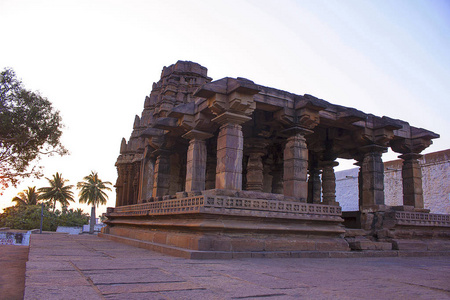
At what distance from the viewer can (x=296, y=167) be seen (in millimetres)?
9344

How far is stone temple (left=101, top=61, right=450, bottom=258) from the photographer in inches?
292

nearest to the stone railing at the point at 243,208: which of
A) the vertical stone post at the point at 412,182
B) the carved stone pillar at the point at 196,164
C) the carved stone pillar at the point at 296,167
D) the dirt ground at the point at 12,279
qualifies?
the carved stone pillar at the point at 296,167

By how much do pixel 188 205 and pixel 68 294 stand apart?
4.95 metres

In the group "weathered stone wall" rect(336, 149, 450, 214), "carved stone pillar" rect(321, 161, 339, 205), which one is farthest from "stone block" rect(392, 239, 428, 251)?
"weathered stone wall" rect(336, 149, 450, 214)

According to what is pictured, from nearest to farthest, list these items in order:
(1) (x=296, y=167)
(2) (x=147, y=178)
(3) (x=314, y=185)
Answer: (1) (x=296, y=167) → (2) (x=147, y=178) → (3) (x=314, y=185)

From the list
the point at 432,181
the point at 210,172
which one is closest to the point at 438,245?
the point at 210,172

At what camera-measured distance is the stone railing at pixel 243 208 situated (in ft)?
23.6

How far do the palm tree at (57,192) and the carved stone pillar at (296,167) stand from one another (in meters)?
39.5

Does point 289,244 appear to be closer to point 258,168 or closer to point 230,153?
point 230,153

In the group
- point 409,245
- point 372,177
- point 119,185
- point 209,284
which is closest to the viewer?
point 209,284

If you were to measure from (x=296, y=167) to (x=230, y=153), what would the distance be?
201cm

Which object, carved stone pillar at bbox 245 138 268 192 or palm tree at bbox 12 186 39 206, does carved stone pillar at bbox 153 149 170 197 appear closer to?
carved stone pillar at bbox 245 138 268 192

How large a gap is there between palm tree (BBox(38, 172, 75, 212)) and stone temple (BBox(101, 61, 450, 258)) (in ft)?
103

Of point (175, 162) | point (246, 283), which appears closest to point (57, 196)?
point (175, 162)
